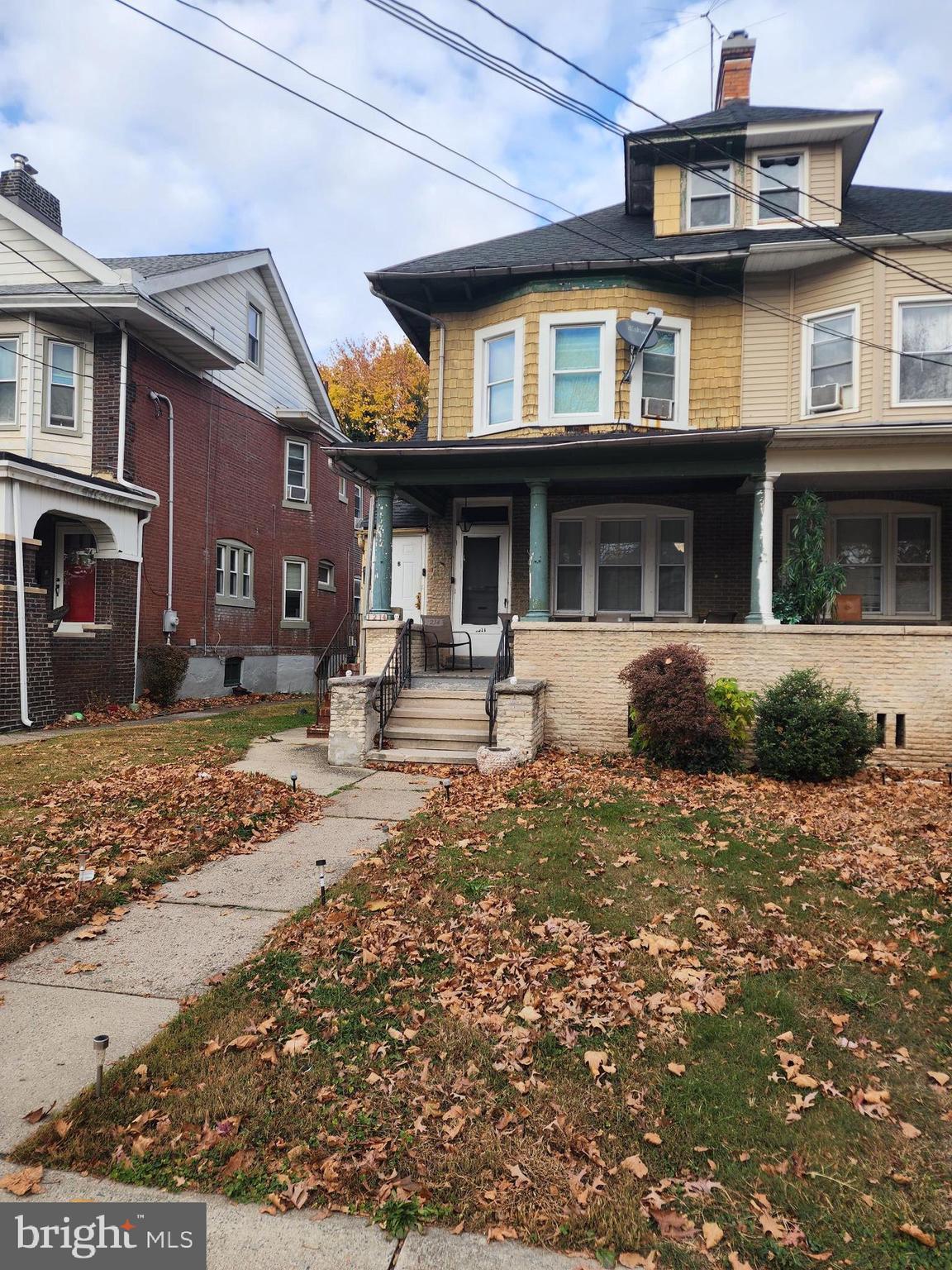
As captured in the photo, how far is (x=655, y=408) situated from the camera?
11.9 metres

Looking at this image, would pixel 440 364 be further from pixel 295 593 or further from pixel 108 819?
pixel 295 593

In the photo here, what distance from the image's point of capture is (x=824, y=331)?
11.7m

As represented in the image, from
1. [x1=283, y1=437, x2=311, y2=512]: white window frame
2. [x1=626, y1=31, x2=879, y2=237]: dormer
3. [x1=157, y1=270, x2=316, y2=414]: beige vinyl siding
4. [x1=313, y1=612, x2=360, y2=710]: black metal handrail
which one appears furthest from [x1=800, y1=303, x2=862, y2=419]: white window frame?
[x1=283, y1=437, x2=311, y2=512]: white window frame

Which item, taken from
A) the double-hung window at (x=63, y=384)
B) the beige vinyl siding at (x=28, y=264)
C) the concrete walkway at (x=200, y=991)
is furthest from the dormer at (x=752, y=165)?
the concrete walkway at (x=200, y=991)

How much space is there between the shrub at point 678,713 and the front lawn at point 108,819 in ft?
13.8

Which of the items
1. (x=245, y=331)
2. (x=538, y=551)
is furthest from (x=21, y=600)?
(x=245, y=331)

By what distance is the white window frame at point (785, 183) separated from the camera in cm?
1237

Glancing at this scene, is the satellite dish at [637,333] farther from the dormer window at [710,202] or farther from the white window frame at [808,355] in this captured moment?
the dormer window at [710,202]

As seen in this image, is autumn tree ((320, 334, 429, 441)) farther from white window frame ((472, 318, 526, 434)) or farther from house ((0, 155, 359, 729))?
white window frame ((472, 318, 526, 434))

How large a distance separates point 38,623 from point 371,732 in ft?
21.0

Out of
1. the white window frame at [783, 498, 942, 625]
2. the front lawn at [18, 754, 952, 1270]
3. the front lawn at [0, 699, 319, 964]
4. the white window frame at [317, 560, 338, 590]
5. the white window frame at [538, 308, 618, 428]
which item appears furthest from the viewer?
the white window frame at [317, 560, 338, 590]

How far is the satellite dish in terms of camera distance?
37.4 ft

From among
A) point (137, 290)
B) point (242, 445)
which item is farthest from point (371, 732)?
point (242, 445)

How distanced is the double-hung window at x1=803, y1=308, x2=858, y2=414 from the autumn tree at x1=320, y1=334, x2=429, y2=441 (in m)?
22.8
